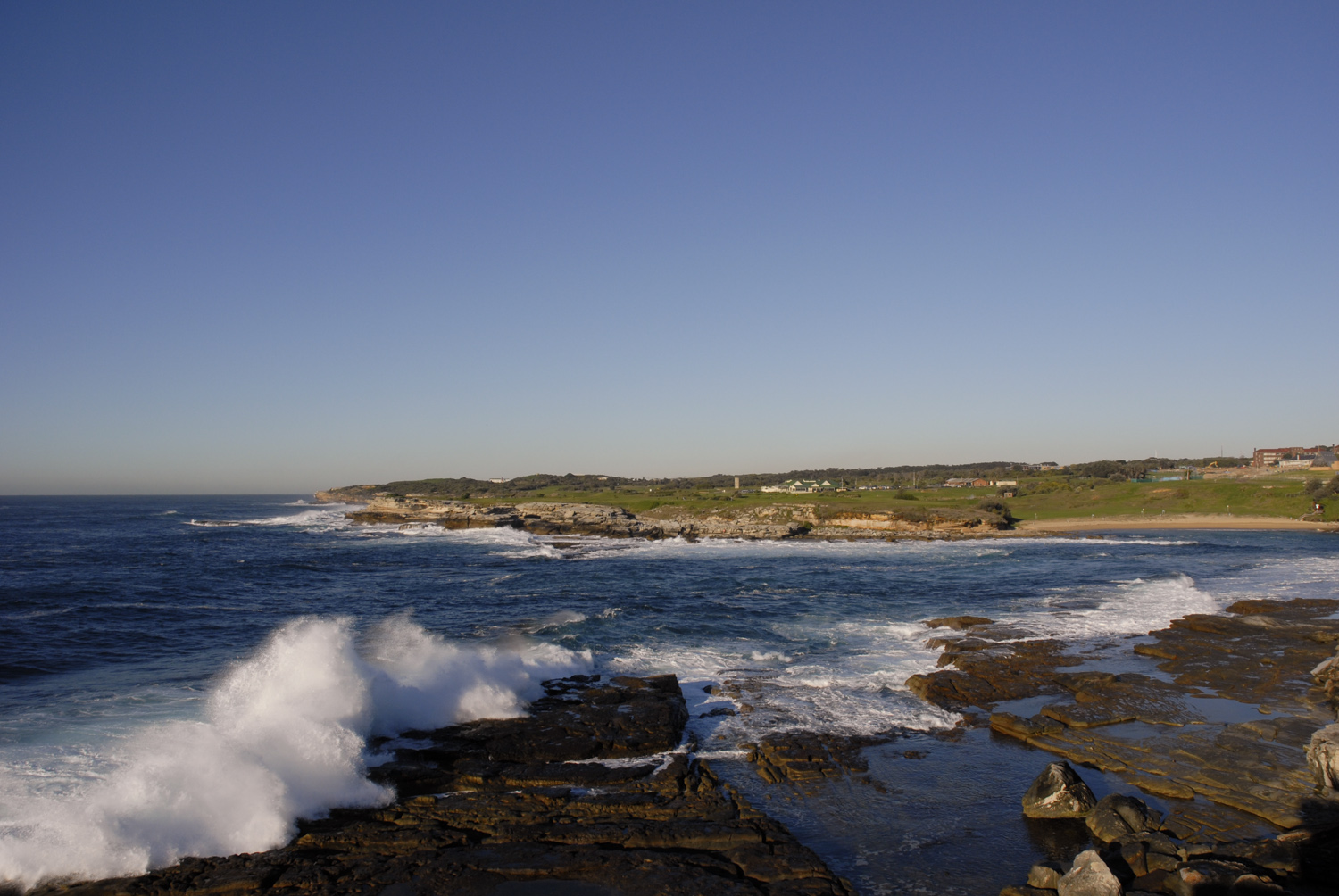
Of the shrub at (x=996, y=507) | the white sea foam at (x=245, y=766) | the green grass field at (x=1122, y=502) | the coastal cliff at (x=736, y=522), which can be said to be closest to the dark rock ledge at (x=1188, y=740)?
the white sea foam at (x=245, y=766)

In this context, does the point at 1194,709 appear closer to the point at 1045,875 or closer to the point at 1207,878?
the point at 1207,878

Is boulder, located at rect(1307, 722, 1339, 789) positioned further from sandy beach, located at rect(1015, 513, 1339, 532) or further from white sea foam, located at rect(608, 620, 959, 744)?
sandy beach, located at rect(1015, 513, 1339, 532)

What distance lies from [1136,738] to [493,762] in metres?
11.1

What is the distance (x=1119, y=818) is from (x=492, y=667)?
40.7 ft

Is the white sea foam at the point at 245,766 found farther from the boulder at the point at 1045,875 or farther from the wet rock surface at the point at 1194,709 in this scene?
the wet rock surface at the point at 1194,709

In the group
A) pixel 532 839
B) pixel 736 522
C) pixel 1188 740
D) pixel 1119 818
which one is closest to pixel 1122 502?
pixel 736 522

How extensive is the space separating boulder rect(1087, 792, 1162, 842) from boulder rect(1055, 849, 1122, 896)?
1.66 metres

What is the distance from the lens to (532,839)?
9195 mm

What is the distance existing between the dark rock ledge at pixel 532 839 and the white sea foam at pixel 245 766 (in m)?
0.47

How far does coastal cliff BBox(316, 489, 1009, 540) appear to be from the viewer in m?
64.3

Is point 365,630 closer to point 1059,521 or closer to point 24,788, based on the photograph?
point 24,788

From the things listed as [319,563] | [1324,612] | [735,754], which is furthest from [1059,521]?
[735,754]

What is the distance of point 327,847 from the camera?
918 cm

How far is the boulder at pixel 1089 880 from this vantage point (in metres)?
7.49
